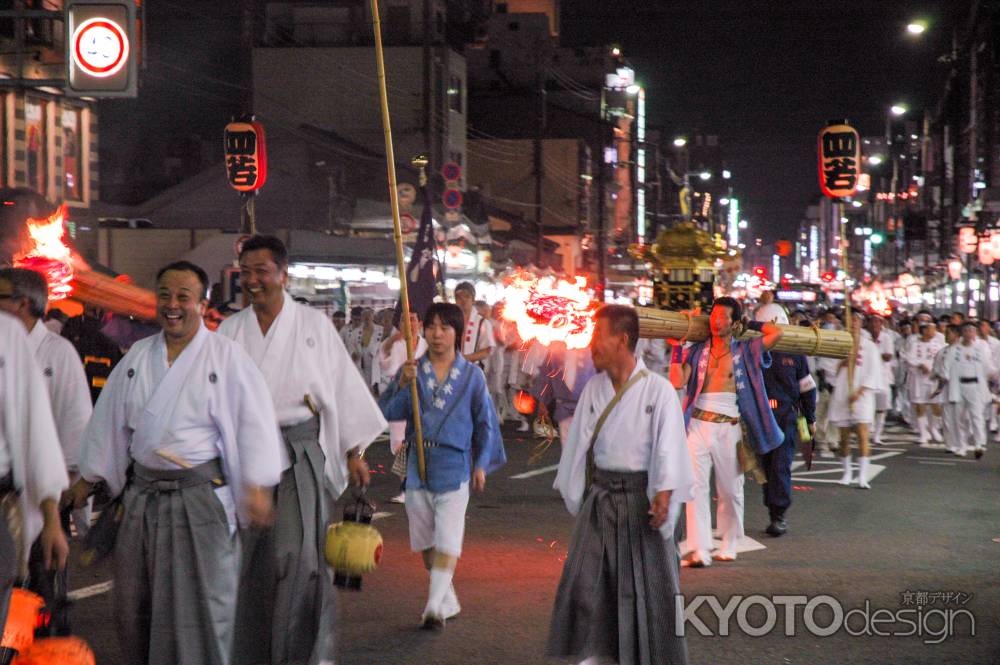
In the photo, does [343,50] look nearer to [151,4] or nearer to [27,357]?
[151,4]

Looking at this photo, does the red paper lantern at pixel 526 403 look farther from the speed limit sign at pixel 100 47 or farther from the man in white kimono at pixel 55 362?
the man in white kimono at pixel 55 362

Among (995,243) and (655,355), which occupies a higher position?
(995,243)

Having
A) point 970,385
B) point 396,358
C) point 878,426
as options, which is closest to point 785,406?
point 396,358

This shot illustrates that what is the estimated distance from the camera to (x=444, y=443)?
7469 millimetres

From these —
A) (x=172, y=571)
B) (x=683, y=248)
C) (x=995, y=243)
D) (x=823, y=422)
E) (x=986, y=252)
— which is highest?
(x=995, y=243)

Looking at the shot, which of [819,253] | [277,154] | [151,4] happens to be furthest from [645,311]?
[819,253]

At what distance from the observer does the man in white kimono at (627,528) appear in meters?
5.81

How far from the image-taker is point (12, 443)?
4668 mm

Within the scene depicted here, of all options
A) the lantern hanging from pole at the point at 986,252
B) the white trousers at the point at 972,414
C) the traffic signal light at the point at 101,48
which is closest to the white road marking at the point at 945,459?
the white trousers at the point at 972,414

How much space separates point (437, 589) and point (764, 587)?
97.3 inches

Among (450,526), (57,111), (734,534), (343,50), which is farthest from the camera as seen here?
(343,50)

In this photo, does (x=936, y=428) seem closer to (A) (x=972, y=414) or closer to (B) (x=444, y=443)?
(A) (x=972, y=414)

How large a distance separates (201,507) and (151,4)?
33816mm

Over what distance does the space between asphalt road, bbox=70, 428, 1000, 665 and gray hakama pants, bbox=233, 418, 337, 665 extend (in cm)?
76
